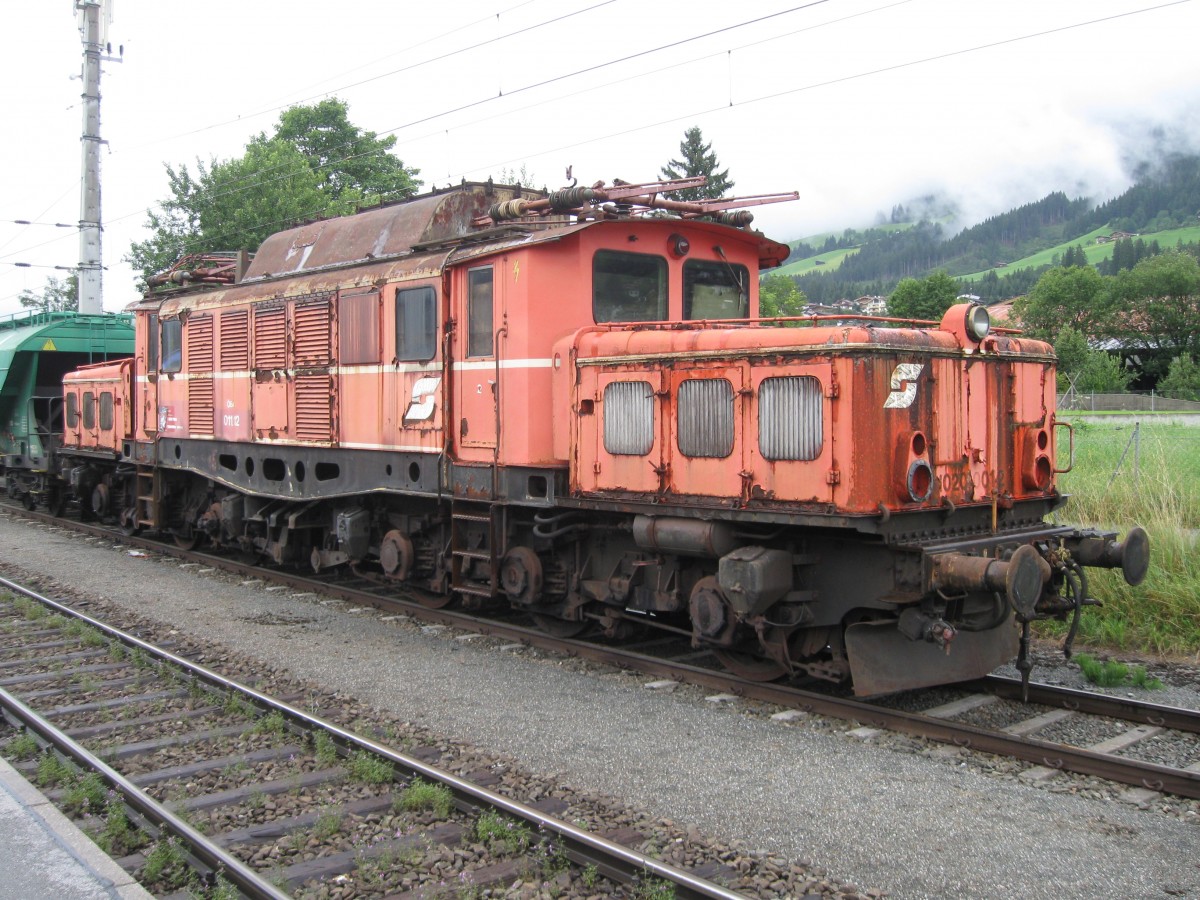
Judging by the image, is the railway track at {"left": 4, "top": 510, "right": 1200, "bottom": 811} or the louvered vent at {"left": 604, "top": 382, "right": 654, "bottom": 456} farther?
the louvered vent at {"left": 604, "top": 382, "right": 654, "bottom": 456}

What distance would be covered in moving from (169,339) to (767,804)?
11554 millimetres

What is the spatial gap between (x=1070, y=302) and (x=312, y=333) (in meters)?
78.2

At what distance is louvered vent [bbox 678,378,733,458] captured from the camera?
7.13 meters

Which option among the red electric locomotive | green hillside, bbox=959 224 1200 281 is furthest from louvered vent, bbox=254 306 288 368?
green hillside, bbox=959 224 1200 281

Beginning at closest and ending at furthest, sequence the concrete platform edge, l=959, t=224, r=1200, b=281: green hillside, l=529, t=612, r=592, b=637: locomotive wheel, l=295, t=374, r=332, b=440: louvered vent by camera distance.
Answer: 1. the concrete platform edge
2. l=529, t=612, r=592, b=637: locomotive wheel
3. l=295, t=374, r=332, b=440: louvered vent
4. l=959, t=224, r=1200, b=281: green hillside

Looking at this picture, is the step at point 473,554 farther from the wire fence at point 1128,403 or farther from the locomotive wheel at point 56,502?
the wire fence at point 1128,403

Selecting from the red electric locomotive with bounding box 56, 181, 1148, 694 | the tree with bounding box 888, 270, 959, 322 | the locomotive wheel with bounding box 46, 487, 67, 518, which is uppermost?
the tree with bounding box 888, 270, 959, 322

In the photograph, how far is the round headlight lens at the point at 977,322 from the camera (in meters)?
→ 7.08

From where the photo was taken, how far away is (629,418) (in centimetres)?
783

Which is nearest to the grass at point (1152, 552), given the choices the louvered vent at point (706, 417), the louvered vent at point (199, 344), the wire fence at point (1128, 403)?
the louvered vent at point (706, 417)

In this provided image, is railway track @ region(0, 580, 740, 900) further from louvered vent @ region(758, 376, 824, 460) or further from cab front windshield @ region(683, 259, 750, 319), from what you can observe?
cab front windshield @ region(683, 259, 750, 319)

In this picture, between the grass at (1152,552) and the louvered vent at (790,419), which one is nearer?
the louvered vent at (790,419)

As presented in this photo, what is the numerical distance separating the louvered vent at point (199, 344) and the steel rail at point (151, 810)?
262 inches

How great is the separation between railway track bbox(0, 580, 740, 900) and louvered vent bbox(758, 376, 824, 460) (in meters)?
2.71
